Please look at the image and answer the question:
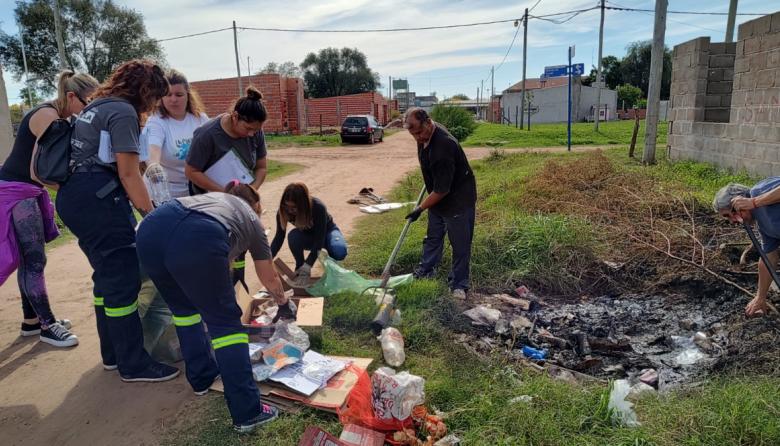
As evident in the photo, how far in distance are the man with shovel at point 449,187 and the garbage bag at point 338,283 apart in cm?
47

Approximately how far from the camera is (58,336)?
11.5 ft

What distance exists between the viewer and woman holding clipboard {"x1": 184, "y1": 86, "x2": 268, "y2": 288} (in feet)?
10.9

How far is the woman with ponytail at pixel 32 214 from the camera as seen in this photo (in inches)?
119

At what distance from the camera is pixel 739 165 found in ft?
24.9

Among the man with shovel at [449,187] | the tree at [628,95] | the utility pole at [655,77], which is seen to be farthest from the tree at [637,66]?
the man with shovel at [449,187]

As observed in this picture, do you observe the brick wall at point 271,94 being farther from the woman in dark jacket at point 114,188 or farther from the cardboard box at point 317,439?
the cardboard box at point 317,439

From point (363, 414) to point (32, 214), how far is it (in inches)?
104

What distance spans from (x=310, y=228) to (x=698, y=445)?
3.17 metres

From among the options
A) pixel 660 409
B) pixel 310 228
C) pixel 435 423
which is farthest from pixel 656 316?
pixel 310 228

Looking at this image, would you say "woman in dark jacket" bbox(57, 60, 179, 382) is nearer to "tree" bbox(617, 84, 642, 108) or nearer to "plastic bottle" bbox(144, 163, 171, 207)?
"plastic bottle" bbox(144, 163, 171, 207)

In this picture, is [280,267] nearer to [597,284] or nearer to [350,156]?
[597,284]

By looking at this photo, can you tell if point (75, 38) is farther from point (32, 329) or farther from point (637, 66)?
point (637, 66)

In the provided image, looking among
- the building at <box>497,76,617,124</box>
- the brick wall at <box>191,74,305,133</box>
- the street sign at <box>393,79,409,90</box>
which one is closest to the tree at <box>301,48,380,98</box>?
the street sign at <box>393,79,409,90</box>

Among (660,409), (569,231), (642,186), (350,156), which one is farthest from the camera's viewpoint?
(350,156)
